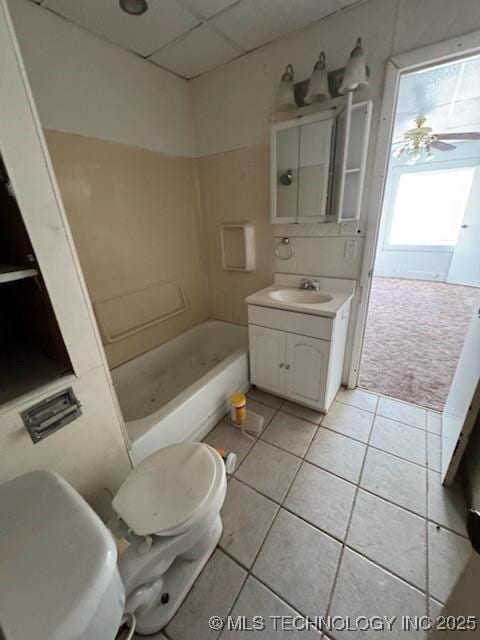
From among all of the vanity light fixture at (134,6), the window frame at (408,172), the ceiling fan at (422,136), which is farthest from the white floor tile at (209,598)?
the window frame at (408,172)

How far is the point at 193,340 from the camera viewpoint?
238cm

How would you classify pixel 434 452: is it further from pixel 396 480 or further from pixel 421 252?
pixel 421 252

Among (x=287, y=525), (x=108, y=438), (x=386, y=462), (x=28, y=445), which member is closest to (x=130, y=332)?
(x=108, y=438)

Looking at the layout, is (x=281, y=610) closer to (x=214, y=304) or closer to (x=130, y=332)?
(x=130, y=332)

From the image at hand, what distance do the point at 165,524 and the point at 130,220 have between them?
69.1 inches

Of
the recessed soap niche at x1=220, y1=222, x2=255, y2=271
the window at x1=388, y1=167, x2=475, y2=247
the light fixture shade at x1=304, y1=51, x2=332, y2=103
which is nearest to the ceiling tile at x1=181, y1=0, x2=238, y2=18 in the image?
the light fixture shade at x1=304, y1=51, x2=332, y2=103

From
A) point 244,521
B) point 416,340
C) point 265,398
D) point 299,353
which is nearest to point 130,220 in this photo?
point 299,353

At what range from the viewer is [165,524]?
81cm

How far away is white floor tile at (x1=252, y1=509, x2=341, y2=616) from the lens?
95 cm

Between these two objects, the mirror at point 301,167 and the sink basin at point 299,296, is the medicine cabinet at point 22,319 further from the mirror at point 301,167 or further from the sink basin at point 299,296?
the mirror at point 301,167

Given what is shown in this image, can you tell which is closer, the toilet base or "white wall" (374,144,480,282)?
the toilet base

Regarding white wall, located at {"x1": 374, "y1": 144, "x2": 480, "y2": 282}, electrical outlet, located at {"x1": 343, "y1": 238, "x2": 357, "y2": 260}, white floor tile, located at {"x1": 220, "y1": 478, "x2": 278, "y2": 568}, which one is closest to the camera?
white floor tile, located at {"x1": 220, "y1": 478, "x2": 278, "y2": 568}

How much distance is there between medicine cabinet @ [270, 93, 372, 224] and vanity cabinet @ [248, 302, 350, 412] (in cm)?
66

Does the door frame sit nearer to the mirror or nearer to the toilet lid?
the mirror
